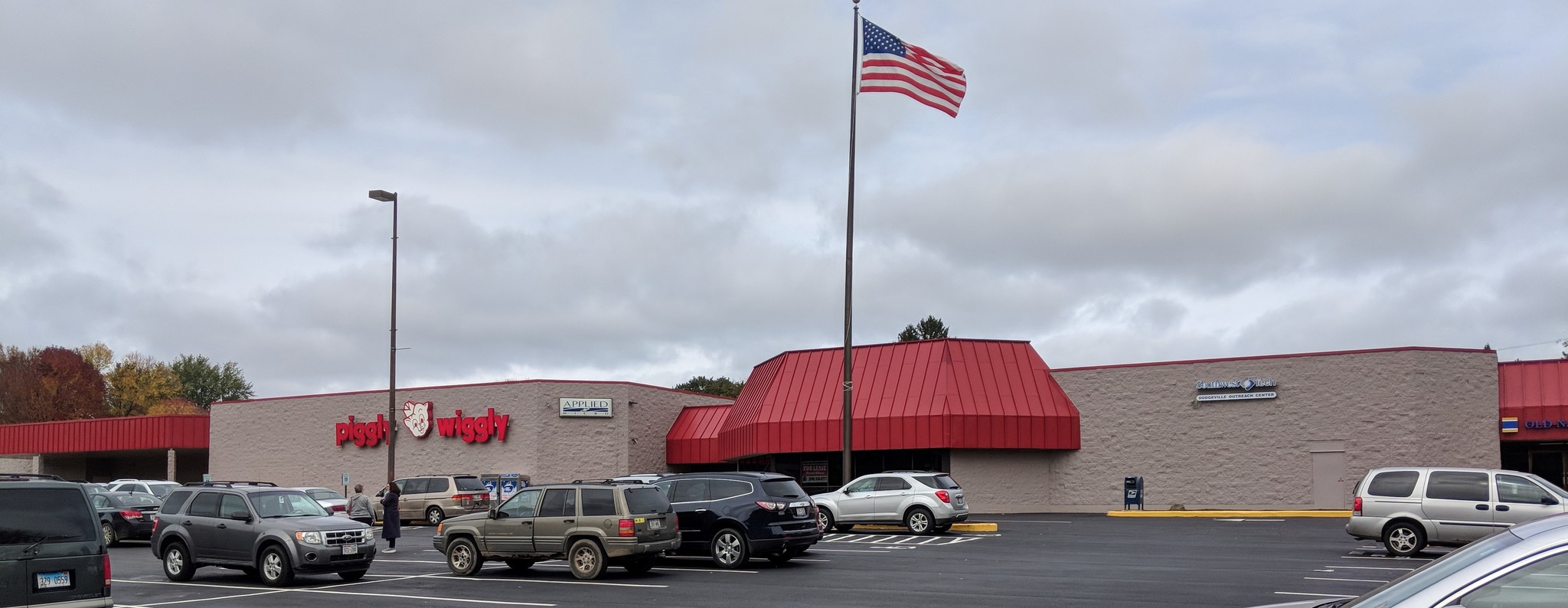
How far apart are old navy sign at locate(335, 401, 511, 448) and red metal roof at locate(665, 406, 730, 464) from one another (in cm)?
630

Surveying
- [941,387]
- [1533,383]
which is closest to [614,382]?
[941,387]

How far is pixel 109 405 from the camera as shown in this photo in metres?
99.8

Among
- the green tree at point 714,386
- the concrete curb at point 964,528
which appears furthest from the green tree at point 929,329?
the concrete curb at point 964,528

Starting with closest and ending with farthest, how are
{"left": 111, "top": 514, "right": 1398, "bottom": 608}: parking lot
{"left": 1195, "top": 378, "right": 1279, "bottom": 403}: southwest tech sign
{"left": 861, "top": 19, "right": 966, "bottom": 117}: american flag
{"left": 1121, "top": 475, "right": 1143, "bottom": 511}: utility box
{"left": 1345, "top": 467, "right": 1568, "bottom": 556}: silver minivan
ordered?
{"left": 111, "top": 514, "right": 1398, "bottom": 608}: parking lot → {"left": 1345, "top": 467, "right": 1568, "bottom": 556}: silver minivan → {"left": 861, "top": 19, "right": 966, "bottom": 117}: american flag → {"left": 1121, "top": 475, "right": 1143, "bottom": 511}: utility box → {"left": 1195, "top": 378, "right": 1279, "bottom": 403}: southwest tech sign

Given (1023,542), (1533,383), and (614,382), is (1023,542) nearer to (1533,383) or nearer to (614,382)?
(1533,383)

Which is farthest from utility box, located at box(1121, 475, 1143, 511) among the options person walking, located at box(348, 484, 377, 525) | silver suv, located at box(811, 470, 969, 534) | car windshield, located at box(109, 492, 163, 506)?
car windshield, located at box(109, 492, 163, 506)

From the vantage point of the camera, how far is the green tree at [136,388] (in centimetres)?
10056

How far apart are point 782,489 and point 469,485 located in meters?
19.0

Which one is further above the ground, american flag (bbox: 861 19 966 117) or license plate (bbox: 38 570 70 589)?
american flag (bbox: 861 19 966 117)

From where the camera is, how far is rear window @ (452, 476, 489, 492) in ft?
124

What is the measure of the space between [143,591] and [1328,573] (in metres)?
18.2

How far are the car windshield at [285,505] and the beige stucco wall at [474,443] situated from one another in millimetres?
24006

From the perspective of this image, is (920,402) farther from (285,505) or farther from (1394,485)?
(285,505)

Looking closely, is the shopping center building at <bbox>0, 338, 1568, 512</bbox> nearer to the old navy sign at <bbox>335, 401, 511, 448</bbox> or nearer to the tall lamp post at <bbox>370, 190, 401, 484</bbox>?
the old navy sign at <bbox>335, 401, 511, 448</bbox>
